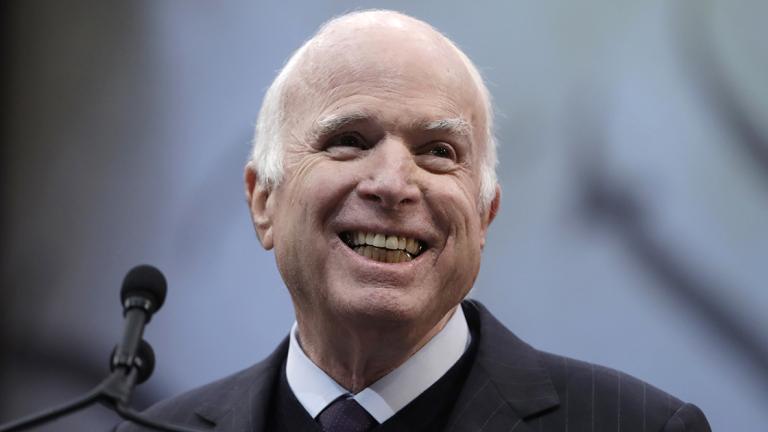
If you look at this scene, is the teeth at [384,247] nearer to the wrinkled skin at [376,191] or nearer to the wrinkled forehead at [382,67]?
the wrinkled skin at [376,191]

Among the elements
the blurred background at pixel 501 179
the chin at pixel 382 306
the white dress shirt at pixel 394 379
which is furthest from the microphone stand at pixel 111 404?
the blurred background at pixel 501 179

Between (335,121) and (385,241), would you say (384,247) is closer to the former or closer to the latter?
(385,241)

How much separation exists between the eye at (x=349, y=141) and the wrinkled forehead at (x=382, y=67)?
0.25ft

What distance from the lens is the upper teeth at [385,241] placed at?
1919 mm

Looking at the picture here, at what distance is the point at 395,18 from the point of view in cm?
214

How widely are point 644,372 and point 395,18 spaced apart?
1189mm

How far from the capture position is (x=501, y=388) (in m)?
2.02

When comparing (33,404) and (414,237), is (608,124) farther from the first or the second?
(33,404)

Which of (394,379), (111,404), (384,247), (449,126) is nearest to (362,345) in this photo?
(394,379)

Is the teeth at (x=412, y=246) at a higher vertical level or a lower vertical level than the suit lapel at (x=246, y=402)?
higher

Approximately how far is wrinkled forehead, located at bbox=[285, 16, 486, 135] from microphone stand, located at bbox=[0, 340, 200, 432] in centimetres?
74

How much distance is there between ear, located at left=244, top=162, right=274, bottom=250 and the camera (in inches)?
84.9

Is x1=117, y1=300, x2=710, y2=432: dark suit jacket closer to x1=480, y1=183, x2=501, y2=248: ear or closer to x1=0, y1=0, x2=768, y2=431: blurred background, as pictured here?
x1=480, y1=183, x2=501, y2=248: ear

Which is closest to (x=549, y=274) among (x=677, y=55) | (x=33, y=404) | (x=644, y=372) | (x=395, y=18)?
(x=644, y=372)
